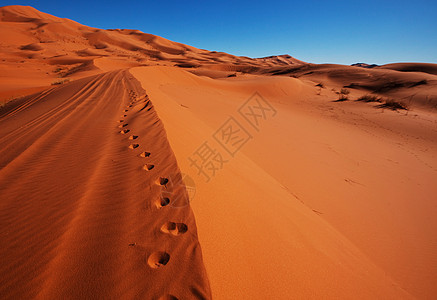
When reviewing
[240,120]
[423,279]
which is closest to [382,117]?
[240,120]

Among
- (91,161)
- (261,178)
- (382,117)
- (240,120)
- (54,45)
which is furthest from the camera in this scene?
(54,45)

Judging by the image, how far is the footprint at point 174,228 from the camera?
1.33 metres

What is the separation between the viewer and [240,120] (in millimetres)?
5656

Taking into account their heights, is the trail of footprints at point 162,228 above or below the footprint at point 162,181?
below

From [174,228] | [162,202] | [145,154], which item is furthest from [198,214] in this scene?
[145,154]

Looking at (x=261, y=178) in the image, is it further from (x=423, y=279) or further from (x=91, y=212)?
(x=91, y=212)

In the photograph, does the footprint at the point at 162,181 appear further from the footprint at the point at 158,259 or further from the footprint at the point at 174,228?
the footprint at the point at 158,259

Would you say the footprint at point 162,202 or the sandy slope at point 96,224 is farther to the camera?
the footprint at point 162,202

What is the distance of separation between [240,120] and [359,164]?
3.03 meters

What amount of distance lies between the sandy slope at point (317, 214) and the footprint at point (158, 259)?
0.25 meters

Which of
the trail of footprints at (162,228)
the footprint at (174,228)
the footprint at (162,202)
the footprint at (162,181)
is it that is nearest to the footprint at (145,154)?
the trail of footprints at (162,228)

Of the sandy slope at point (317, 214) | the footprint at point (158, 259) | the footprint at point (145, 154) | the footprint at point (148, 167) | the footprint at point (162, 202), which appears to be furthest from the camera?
the footprint at point (145, 154)

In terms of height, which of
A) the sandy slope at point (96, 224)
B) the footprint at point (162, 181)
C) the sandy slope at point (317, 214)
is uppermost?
the footprint at point (162, 181)

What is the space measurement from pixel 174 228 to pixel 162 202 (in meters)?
0.30
